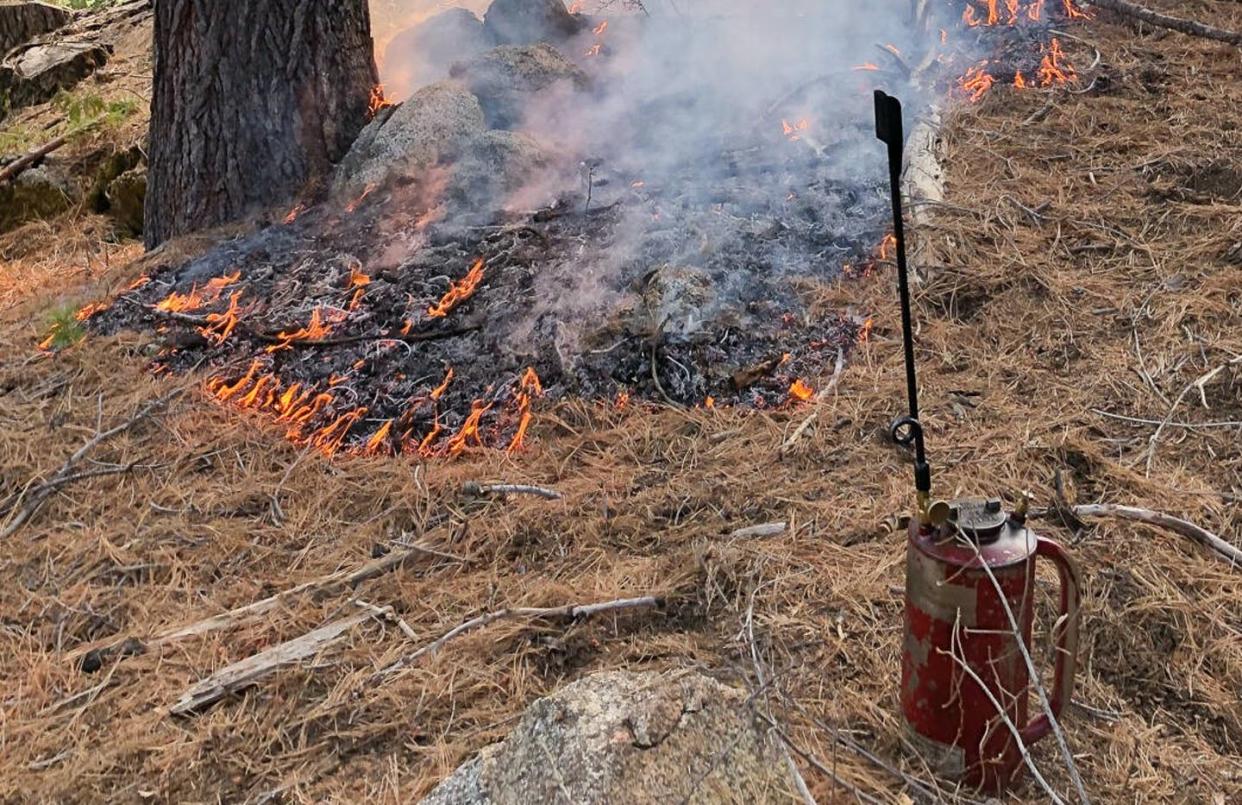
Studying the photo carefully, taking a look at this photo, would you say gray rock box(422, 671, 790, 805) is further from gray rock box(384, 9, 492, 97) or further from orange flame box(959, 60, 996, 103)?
gray rock box(384, 9, 492, 97)

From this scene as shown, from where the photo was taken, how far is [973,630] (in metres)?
1.86

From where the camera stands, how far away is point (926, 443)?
3248mm

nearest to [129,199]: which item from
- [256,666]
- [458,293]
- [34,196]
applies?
[34,196]

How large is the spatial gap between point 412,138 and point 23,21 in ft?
20.0

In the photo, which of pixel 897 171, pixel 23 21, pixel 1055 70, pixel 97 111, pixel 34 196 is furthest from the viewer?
pixel 23 21

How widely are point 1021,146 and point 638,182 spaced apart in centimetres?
219

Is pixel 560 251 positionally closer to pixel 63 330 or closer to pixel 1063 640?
pixel 63 330

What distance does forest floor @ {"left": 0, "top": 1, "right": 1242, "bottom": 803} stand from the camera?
2.33 meters

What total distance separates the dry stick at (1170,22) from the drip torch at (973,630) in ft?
15.9

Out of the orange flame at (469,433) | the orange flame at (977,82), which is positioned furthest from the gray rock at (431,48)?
the orange flame at (977,82)

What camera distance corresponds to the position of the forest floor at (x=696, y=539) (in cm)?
233

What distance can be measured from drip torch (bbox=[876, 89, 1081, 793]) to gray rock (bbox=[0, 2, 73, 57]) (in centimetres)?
996

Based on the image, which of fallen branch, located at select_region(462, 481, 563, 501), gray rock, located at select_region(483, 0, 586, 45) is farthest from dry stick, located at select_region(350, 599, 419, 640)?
gray rock, located at select_region(483, 0, 586, 45)

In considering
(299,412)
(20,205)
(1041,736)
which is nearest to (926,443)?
(1041,736)
